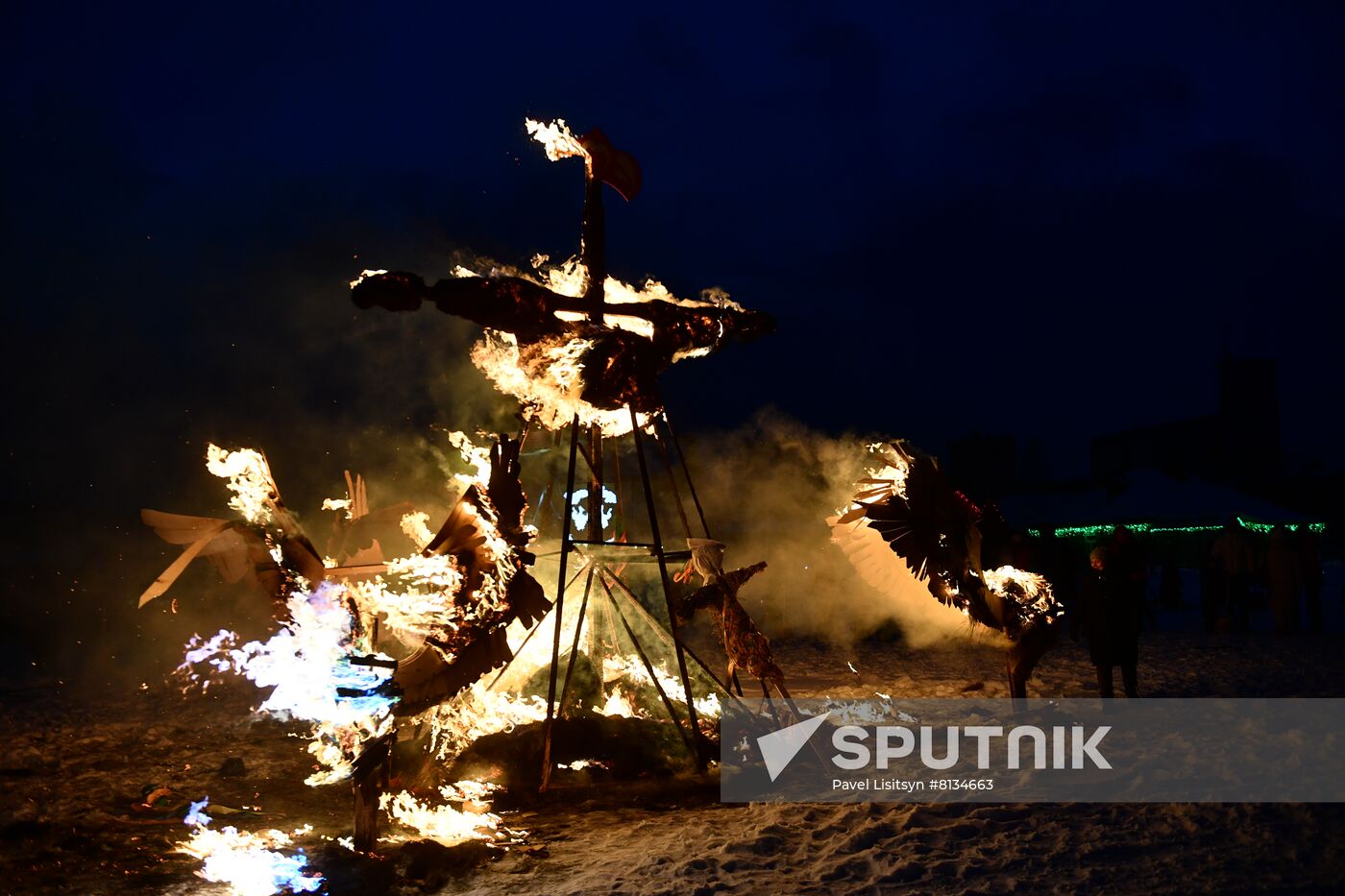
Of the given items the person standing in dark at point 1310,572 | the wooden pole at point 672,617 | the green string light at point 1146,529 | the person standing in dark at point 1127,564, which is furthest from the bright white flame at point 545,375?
the green string light at point 1146,529

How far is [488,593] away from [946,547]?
136 inches

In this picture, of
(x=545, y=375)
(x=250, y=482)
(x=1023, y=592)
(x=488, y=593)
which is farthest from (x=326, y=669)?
(x=1023, y=592)

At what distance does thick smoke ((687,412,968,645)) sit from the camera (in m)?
15.7

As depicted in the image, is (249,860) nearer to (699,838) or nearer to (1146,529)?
(699,838)

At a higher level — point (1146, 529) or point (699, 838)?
point (1146, 529)

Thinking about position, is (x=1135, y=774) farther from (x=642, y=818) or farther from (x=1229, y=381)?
(x=1229, y=381)

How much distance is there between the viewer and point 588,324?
7.18m

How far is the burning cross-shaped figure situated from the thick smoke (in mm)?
7448

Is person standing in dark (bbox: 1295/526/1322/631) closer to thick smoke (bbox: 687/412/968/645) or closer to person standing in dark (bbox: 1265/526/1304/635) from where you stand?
person standing in dark (bbox: 1265/526/1304/635)

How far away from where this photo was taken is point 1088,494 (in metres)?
28.0

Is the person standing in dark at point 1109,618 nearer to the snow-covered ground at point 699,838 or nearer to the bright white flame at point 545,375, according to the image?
the snow-covered ground at point 699,838

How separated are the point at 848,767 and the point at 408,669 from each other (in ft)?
11.4

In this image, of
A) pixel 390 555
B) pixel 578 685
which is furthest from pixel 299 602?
pixel 390 555

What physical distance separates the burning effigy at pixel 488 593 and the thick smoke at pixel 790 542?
23.5ft
